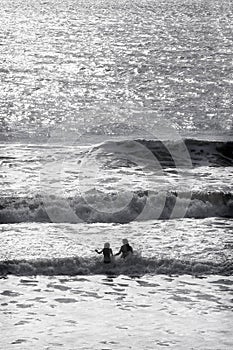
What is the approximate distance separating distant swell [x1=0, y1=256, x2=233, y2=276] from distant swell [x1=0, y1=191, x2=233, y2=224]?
508 centimetres

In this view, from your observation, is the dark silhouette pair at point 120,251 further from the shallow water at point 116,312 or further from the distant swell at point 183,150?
the distant swell at point 183,150

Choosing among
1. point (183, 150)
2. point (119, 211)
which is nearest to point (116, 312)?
point (119, 211)

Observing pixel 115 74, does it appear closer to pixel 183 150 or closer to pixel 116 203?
pixel 183 150

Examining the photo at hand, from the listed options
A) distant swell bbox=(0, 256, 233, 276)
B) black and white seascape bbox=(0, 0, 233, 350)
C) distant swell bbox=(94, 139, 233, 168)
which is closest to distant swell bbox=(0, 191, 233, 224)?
black and white seascape bbox=(0, 0, 233, 350)

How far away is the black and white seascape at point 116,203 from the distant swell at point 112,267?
3cm

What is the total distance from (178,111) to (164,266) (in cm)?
2682

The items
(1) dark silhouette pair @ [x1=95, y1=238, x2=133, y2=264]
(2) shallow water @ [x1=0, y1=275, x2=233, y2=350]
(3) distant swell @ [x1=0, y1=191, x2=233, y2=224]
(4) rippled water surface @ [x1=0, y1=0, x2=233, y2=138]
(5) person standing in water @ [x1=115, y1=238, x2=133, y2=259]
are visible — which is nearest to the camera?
(2) shallow water @ [x1=0, y1=275, x2=233, y2=350]

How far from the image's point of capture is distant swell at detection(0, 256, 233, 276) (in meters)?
22.7

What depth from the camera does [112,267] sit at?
23.0 metres

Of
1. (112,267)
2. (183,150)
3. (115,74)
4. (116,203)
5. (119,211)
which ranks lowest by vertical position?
(112,267)

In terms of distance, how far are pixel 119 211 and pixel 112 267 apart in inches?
245

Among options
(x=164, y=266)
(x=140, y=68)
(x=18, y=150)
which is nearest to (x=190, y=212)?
(x=164, y=266)

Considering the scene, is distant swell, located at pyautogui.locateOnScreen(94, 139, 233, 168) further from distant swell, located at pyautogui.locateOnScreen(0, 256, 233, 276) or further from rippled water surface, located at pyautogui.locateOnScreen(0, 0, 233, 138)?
distant swell, located at pyautogui.locateOnScreen(0, 256, 233, 276)

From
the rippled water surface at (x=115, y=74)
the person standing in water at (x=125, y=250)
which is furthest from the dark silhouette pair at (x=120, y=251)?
the rippled water surface at (x=115, y=74)
